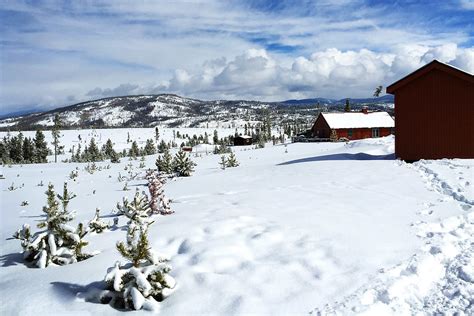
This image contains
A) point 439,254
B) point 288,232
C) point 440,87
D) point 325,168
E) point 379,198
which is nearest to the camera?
point 439,254

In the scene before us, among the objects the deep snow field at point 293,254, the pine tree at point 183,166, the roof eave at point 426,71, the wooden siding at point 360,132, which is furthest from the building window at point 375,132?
the deep snow field at point 293,254

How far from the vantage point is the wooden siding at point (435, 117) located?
1678 cm

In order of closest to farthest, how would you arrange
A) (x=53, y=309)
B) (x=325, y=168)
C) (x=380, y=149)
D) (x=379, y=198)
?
(x=53, y=309) < (x=379, y=198) < (x=325, y=168) < (x=380, y=149)

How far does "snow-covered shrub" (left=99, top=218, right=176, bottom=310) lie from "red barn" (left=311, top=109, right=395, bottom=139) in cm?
→ 5055

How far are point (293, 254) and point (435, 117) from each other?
14.8 meters

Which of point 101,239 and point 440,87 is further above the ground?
point 440,87

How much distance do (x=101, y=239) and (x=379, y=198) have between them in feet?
22.6

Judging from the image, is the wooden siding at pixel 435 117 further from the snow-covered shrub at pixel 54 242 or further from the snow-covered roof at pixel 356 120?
the snow-covered roof at pixel 356 120

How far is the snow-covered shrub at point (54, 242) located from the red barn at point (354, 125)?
49.9 m

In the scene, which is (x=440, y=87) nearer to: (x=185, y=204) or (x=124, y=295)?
(x=185, y=204)

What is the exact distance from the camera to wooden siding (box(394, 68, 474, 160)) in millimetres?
16781

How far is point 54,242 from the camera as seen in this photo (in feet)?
20.0

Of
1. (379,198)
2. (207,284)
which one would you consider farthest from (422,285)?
(379,198)

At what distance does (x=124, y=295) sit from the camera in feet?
15.4
